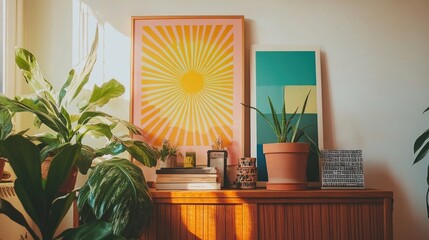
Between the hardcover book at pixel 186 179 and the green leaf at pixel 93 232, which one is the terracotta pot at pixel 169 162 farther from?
the green leaf at pixel 93 232

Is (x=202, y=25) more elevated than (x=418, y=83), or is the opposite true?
(x=202, y=25)

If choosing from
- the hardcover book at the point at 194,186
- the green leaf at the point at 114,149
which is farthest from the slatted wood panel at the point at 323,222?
the green leaf at the point at 114,149

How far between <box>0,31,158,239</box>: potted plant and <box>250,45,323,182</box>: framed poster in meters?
0.65

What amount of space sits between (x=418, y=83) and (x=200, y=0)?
1.34 meters

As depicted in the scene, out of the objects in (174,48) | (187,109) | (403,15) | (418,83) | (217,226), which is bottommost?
(217,226)

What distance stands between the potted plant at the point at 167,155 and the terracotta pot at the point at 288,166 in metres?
0.55

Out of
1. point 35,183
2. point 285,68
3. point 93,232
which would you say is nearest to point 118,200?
point 93,232

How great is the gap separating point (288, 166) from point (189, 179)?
0.48m

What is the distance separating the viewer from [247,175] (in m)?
2.06

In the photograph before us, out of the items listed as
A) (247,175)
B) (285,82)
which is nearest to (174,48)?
(285,82)

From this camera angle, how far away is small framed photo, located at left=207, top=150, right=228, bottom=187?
2155 mm

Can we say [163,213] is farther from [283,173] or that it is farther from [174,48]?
[174,48]

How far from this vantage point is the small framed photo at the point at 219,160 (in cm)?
216

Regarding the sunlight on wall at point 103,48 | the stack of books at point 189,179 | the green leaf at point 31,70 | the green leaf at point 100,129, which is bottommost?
the stack of books at point 189,179
